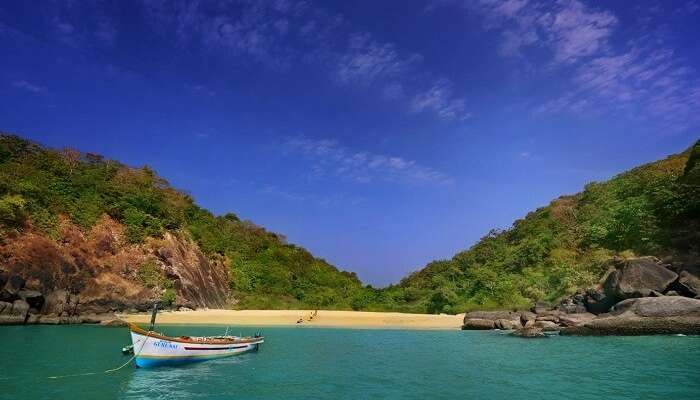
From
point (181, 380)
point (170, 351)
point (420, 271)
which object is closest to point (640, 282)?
point (181, 380)

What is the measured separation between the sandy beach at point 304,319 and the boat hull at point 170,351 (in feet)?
64.7

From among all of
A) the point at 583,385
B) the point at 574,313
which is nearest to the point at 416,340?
the point at 574,313

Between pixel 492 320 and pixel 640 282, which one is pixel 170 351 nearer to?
pixel 492 320

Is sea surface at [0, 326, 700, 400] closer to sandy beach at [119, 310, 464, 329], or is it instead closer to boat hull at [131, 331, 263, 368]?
boat hull at [131, 331, 263, 368]

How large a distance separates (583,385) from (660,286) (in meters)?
18.7

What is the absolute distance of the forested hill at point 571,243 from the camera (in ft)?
134

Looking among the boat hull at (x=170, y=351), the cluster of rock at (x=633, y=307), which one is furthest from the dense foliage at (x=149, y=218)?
the cluster of rock at (x=633, y=307)

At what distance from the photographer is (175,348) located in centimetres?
2295

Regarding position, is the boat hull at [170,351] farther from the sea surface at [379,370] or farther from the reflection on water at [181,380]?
the sea surface at [379,370]

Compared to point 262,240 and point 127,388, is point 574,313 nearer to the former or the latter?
point 127,388

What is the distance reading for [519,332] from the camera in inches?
1314

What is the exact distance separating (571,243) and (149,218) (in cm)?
4806

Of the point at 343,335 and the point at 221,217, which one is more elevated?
the point at 221,217

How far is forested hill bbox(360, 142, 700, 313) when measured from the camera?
134 ft
